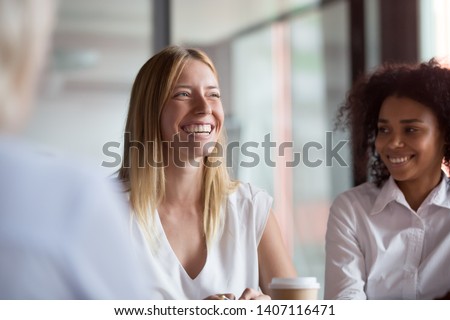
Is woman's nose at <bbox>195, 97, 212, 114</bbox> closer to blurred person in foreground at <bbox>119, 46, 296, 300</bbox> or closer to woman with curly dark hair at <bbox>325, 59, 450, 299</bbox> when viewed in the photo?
blurred person in foreground at <bbox>119, 46, 296, 300</bbox>

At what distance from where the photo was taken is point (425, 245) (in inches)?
68.3

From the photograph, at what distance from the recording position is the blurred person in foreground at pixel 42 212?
1.94 ft

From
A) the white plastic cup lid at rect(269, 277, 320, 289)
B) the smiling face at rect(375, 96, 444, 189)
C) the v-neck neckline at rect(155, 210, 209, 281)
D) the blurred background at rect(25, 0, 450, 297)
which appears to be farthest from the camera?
the blurred background at rect(25, 0, 450, 297)

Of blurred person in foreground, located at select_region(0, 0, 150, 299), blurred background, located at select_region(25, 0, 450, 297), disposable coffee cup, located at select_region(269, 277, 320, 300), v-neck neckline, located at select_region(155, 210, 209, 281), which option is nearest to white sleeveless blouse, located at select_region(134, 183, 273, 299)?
v-neck neckline, located at select_region(155, 210, 209, 281)

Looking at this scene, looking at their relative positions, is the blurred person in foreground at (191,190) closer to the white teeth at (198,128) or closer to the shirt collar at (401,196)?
the white teeth at (198,128)

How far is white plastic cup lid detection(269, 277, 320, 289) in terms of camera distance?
5.04 ft

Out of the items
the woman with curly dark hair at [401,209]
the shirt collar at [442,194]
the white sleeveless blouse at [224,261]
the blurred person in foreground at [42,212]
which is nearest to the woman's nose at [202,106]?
the white sleeveless blouse at [224,261]

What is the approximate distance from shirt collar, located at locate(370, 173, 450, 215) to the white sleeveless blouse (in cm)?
27

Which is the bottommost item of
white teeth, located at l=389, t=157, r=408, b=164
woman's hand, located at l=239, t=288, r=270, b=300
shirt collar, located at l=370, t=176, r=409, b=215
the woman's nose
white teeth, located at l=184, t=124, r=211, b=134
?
woman's hand, located at l=239, t=288, r=270, b=300

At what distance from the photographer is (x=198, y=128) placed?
1.76 metres

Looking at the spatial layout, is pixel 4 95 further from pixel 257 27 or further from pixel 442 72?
pixel 257 27

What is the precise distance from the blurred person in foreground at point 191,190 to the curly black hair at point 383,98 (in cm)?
29
